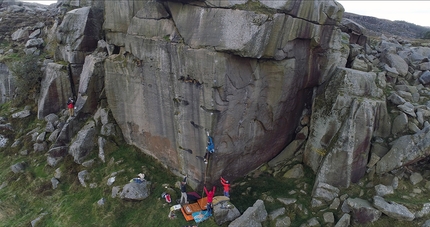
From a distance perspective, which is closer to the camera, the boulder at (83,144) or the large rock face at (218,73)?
the large rock face at (218,73)

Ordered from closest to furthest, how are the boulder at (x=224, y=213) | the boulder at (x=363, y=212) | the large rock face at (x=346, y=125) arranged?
the boulder at (x=363, y=212) → the boulder at (x=224, y=213) → the large rock face at (x=346, y=125)

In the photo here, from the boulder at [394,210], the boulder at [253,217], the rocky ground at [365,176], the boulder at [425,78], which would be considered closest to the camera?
the boulder at [394,210]

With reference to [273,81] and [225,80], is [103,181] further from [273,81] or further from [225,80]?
[273,81]

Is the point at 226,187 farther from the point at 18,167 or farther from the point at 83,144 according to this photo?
the point at 18,167

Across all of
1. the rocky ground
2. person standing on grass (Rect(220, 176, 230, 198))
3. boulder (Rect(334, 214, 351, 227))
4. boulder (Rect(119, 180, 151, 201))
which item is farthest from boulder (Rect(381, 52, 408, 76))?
boulder (Rect(119, 180, 151, 201))

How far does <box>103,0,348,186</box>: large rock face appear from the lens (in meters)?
12.6

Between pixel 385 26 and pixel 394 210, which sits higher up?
pixel 385 26

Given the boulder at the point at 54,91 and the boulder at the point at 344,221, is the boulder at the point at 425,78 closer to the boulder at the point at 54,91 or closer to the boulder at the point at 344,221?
the boulder at the point at 344,221

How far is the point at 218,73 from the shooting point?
12812mm

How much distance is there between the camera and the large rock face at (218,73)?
1265 centimetres

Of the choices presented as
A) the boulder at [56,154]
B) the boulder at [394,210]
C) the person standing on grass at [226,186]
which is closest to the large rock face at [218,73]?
the person standing on grass at [226,186]

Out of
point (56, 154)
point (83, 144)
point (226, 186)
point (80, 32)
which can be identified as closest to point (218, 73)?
point (226, 186)

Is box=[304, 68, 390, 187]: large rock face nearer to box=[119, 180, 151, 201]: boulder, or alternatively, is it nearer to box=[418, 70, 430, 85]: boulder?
box=[418, 70, 430, 85]: boulder

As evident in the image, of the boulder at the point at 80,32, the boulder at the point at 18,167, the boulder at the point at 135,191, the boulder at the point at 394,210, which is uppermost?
the boulder at the point at 80,32
